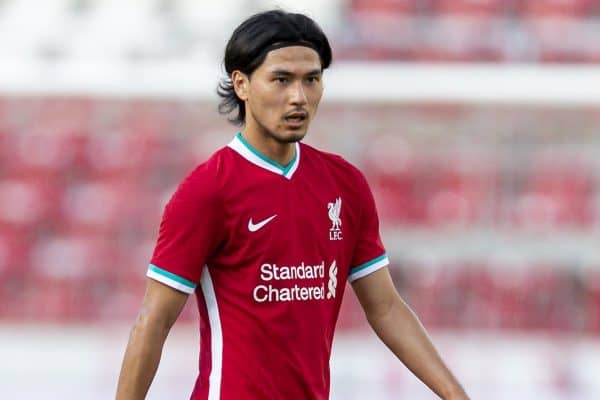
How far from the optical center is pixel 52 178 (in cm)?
1148

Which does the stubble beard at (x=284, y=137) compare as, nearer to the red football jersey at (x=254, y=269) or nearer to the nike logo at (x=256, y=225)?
the red football jersey at (x=254, y=269)

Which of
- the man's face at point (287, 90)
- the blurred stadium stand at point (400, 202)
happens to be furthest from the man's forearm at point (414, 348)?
the blurred stadium stand at point (400, 202)

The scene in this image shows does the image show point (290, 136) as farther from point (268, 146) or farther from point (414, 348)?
point (414, 348)

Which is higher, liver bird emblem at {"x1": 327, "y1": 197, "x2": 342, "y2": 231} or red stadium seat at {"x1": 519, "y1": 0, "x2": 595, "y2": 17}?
red stadium seat at {"x1": 519, "y1": 0, "x2": 595, "y2": 17}

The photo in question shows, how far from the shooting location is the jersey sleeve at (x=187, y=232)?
3.30 meters

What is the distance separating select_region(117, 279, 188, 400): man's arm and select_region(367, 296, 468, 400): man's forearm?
595mm

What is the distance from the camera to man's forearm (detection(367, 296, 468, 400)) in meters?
3.61

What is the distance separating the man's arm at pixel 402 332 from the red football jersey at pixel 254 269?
19 centimetres

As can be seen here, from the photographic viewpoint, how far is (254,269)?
3396mm

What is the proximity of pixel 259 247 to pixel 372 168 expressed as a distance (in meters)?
7.81

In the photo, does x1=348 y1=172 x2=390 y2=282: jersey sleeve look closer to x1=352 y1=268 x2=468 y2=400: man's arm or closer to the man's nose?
x1=352 y1=268 x2=468 y2=400: man's arm

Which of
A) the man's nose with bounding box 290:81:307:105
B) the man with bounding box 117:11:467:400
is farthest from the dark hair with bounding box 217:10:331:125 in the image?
the man's nose with bounding box 290:81:307:105

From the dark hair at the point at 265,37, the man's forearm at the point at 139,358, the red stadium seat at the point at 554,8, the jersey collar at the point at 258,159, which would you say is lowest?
the man's forearm at the point at 139,358

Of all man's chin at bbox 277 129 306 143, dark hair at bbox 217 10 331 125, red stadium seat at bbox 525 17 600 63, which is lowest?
man's chin at bbox 277 129 306 143
